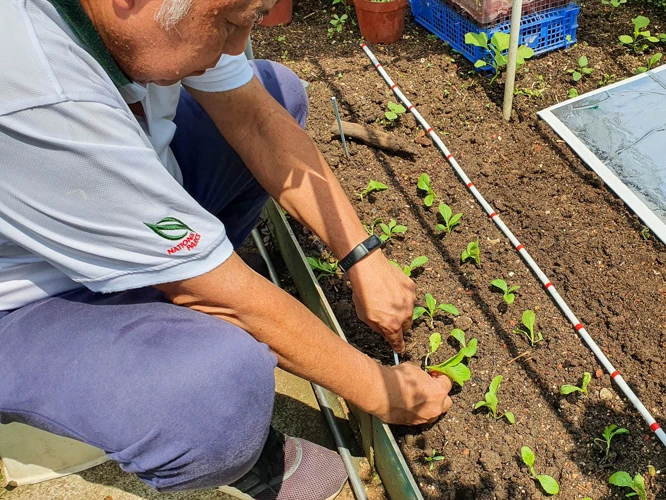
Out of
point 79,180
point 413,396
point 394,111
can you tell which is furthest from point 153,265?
point 394,111

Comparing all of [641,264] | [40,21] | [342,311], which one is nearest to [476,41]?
[641,264]

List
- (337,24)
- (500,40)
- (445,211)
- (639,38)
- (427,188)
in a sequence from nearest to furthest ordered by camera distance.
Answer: (445,211) < (427,188) < (500,40) < (639,38) < (337,24)

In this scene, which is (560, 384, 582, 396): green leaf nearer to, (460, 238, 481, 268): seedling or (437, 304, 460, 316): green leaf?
(437, 304, 460, 316): green leaf

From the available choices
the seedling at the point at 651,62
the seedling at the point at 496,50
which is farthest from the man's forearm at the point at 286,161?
the seedling at the point at 651,62

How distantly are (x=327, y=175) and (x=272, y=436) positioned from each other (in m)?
0.76

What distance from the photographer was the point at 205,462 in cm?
139

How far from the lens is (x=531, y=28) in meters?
3.13

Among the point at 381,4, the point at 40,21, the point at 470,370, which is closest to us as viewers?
the point at 40,21

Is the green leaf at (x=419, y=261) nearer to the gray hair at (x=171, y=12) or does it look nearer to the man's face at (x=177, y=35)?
the man's face at (x=177, y=35)

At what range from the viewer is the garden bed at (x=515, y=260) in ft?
6.10

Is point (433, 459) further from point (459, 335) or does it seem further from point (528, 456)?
point (459, 335)

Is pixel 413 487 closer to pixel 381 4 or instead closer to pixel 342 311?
pixel 342 311

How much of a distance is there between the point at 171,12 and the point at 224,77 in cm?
69

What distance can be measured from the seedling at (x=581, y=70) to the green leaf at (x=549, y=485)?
6.49ft
